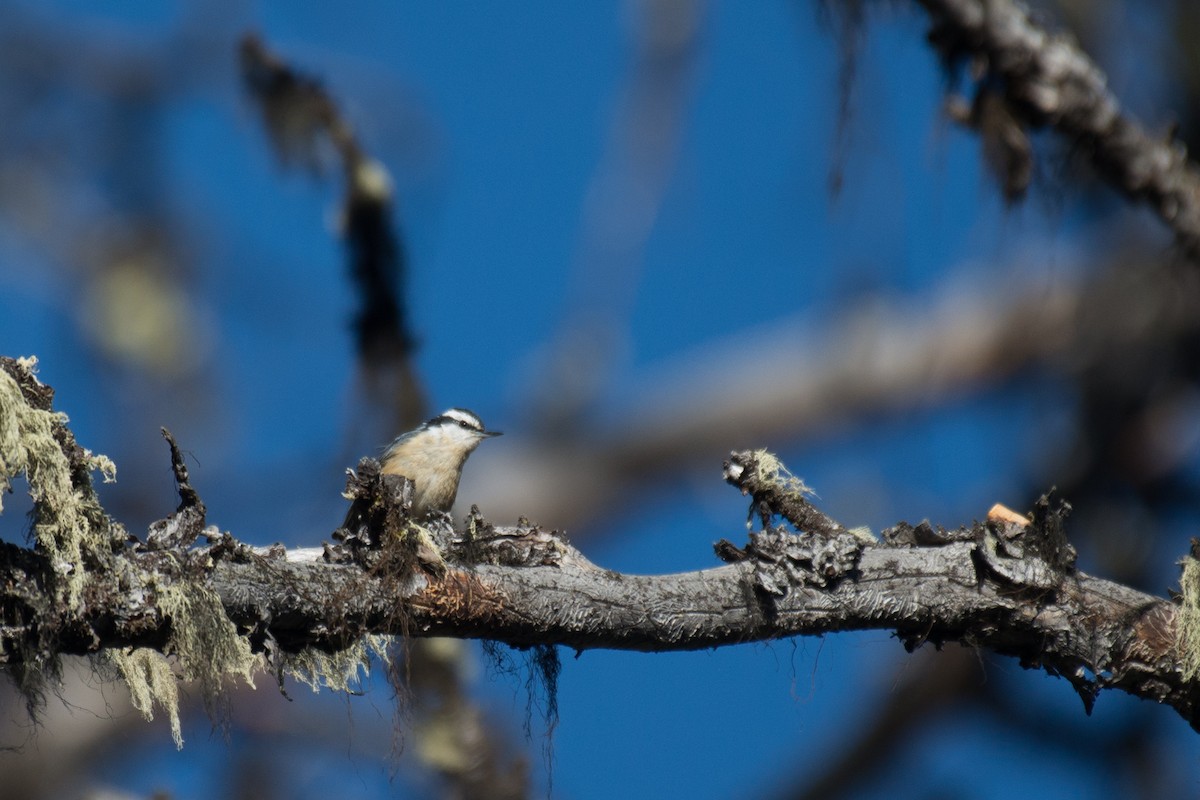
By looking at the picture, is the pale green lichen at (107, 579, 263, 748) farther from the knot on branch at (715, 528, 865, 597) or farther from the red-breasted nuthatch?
the red-breasted nuthatch

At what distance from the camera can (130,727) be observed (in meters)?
5.73

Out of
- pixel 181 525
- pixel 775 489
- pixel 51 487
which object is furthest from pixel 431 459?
pixel 51 487

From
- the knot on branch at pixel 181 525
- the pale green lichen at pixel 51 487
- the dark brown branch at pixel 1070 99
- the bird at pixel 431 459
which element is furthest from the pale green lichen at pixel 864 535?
the bird at pixel 431 459

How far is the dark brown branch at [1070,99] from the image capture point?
3553 mm

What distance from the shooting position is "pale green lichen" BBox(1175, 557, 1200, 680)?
10.4 ft

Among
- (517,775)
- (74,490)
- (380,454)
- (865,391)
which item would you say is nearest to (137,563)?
(74,490)

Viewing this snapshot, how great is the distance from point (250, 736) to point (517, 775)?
1811mm

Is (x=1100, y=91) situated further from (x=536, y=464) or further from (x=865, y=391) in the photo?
(x=536, y=464)

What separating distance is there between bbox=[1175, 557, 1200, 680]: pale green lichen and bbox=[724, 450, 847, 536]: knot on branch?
2.51 ft

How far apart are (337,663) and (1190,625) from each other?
1827mm

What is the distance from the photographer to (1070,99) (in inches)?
148

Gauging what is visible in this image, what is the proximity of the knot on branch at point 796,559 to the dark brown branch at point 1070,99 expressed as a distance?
1.33 m

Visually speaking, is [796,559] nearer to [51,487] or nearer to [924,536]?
[924,536]

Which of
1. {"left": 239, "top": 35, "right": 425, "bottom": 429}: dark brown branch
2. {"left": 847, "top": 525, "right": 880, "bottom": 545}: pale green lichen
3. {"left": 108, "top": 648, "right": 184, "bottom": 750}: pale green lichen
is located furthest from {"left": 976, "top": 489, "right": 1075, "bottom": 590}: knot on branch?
{"left": 239, "top": 35, "right": 425, "bottom": 429}: dark brown branch
